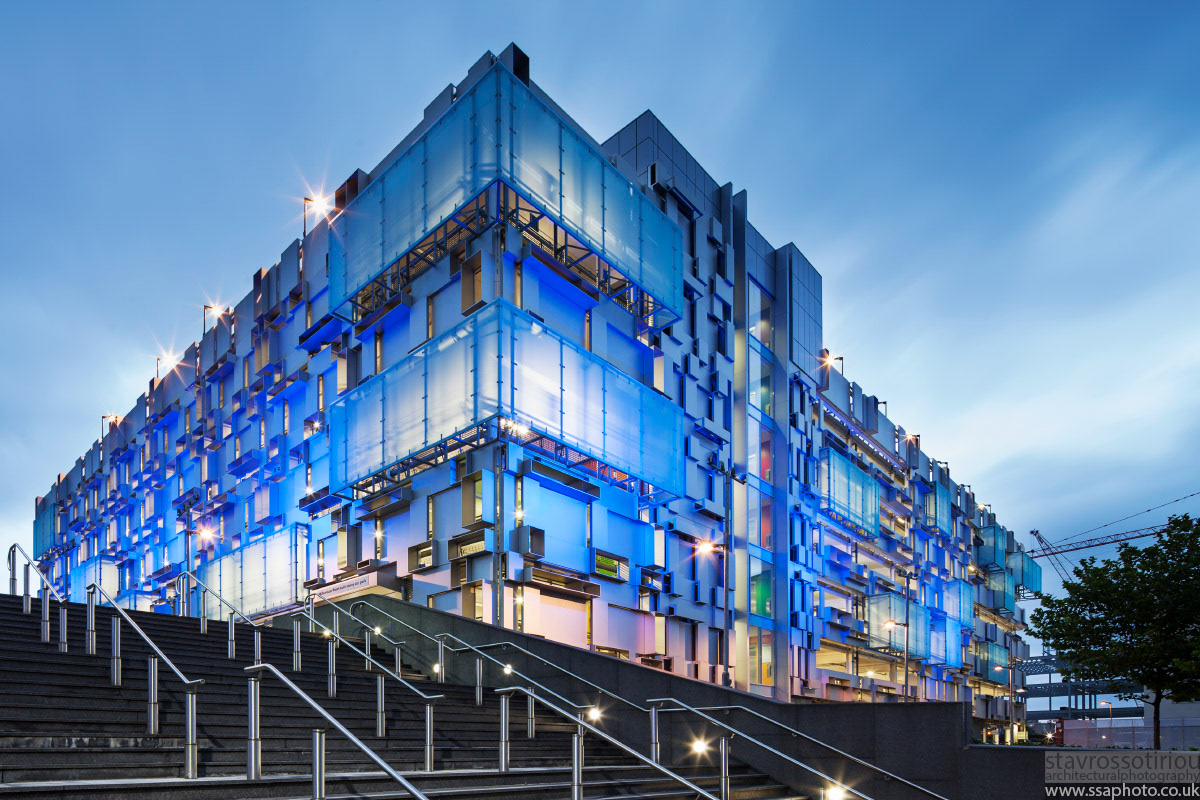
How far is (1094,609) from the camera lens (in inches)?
1145

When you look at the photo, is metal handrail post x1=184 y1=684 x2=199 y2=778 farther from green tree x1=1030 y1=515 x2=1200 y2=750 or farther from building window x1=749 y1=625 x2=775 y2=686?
building window x1=749 y1=625 x2=775 y2=686

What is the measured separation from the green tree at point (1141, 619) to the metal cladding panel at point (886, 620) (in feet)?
67.6

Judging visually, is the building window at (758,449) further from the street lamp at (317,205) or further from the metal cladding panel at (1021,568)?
the metal cladding panel at (1021,568)

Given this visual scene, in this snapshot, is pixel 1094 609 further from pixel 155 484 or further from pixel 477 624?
pixel 155 484

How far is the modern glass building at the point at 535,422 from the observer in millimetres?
26078

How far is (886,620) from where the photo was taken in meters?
51.7

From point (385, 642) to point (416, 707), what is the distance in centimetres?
572

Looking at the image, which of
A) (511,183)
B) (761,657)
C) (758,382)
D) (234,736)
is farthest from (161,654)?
(758,382)

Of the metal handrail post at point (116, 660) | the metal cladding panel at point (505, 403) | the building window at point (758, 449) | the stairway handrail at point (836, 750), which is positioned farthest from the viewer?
the building window at point (758, 449)

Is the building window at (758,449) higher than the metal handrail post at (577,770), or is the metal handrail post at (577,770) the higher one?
the building window at (758,449)

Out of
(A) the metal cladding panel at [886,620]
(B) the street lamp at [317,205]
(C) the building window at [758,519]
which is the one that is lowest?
(A) the metal cladding panel at [886,620]

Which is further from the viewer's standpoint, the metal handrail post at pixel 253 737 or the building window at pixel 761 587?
the building window at pixel 761 587

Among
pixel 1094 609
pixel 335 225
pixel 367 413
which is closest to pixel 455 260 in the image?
pixel 367 413

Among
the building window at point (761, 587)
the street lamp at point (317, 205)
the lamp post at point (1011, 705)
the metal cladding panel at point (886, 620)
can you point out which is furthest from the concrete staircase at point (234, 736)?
the lamp post at point (1011, 705)
